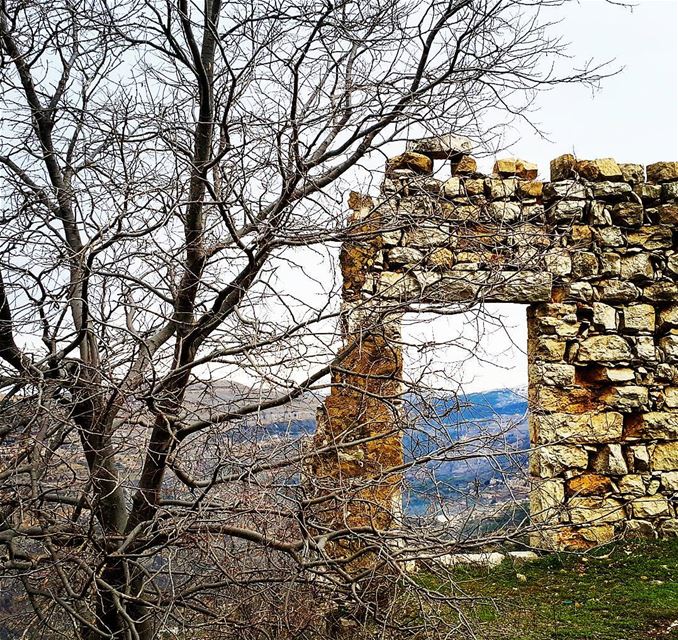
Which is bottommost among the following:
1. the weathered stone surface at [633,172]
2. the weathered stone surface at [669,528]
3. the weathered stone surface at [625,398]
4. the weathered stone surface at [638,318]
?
the weathered stone surface at [669,528]

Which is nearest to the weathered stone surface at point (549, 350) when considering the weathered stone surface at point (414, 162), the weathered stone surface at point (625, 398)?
the weathered stone surface at point (625, 398)

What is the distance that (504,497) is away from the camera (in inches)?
157

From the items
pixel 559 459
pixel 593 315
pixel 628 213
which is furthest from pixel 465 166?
pixel 559 459

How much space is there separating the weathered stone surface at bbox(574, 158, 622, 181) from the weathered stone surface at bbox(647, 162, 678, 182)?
0.36 m

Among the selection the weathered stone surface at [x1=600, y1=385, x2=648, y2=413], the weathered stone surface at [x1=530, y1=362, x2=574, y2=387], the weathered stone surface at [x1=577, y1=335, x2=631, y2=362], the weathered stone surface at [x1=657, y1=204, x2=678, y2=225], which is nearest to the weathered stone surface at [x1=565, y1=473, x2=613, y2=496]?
the weathered stone surface at [x1=600, y1=385, x2=648, y2=413]

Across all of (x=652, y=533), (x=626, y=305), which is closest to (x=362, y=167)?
(x=626, y=305)

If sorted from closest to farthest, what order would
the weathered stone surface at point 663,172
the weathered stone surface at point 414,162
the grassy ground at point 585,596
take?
the grassy ground at point 585,596 < the weathered stone surface at point 414,162 < the weathered stone surface at point 663,172

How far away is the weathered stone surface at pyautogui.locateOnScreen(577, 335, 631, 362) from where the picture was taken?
6781 millimetres

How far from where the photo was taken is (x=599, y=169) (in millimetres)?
6996

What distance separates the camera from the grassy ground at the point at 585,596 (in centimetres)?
484

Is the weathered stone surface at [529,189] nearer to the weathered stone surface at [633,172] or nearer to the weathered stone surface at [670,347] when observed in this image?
the weathered stone surface at [633,172]

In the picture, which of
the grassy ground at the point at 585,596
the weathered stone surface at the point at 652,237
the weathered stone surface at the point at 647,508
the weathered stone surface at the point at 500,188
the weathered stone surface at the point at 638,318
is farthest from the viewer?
the weathered stone surface at the point at 652,237

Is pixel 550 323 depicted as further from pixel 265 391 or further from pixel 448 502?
pixel 265 391

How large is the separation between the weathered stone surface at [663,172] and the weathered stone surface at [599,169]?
1.17 ft
